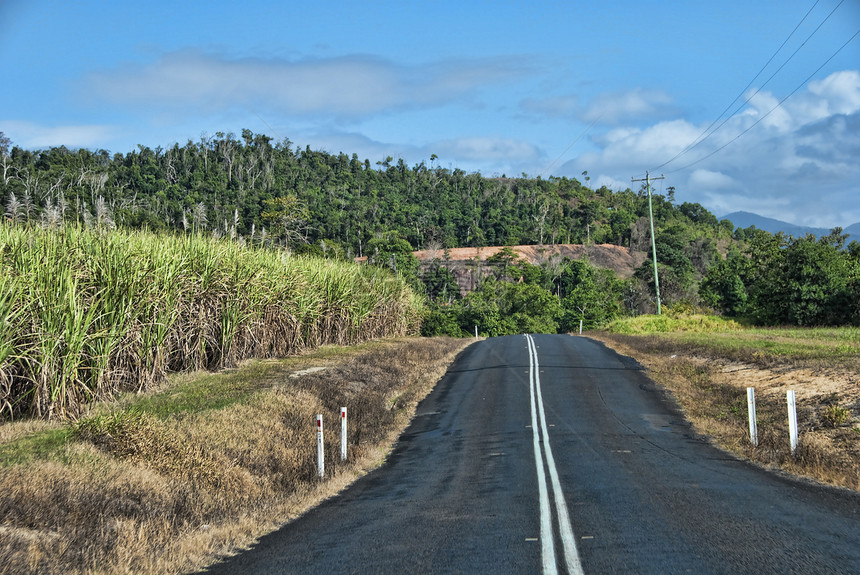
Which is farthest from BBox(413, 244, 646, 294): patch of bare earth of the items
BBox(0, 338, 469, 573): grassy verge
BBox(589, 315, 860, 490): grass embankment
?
BBox(0, 338, 469, 573): grassy verge

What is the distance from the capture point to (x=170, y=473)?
31.9 feet

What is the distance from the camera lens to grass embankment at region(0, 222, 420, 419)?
11.4m

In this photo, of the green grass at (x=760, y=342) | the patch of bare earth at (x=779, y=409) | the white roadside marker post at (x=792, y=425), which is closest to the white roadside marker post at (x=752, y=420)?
the patch of bare earth at (x=779, y=409)

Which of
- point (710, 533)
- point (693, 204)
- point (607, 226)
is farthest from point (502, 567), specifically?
point (693, 204)

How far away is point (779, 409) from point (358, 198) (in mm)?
126077

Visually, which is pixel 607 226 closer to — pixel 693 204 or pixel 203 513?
pixel 693 204

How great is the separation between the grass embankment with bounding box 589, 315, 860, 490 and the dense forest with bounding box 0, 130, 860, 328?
1433cm

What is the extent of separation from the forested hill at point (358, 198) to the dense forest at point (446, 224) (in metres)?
0.44

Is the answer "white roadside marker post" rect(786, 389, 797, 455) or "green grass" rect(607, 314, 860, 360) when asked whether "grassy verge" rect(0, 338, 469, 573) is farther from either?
"green grass" rect(607, 314, 860, 360)

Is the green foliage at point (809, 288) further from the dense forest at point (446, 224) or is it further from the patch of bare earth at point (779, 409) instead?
the patch of bare earth at point (779, 409)

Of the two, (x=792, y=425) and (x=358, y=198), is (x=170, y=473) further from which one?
(x=358, y=198)

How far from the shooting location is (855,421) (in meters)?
13.4

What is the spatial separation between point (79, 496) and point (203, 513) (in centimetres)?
145

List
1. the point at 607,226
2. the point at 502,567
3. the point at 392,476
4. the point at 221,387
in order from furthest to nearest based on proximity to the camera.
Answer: the point at 607,226
the point at 221,387
the point at 392,476
the point at 502,567
